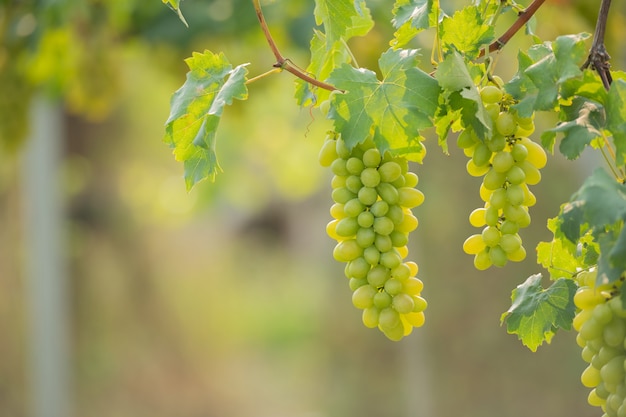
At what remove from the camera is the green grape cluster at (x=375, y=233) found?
651mm

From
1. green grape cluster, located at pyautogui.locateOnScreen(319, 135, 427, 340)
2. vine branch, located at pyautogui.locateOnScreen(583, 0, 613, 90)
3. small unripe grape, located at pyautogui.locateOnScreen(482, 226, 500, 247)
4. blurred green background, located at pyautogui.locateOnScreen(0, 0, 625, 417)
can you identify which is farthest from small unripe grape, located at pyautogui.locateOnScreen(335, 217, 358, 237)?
blurred green background, located at pyautogui.locateOnScreen(0, 0, 625, 417)

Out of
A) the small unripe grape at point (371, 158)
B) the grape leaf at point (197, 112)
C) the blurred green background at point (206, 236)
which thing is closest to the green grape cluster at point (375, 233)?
the small unripe grape at point (371, 158)

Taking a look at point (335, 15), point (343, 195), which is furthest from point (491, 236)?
point (335, 15)

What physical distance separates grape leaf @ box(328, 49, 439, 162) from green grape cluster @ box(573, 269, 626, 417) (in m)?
0.16

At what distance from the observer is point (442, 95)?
65 cm

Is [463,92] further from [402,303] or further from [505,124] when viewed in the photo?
[402,303]

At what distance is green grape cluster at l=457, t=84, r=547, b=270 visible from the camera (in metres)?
0.65

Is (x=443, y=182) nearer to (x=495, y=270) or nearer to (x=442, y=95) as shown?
(x=495, y=270)

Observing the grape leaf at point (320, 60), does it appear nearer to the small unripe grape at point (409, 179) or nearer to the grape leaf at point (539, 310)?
the small unripe grape at point (409, 179)

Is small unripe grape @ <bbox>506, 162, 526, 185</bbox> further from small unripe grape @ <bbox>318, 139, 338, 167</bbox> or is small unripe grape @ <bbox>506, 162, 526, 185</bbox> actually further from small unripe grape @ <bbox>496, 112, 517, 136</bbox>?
small unripe grape @ <bbox>318, 139, 338, 167</bbox>

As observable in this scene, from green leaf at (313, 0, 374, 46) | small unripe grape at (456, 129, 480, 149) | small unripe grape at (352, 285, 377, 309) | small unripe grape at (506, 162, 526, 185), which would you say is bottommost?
small unripe grape at (352, 285, 377, 309)

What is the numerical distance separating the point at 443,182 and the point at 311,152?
1281mm

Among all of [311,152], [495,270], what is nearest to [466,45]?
[495,270]

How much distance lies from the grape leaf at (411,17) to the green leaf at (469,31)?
15 mm
